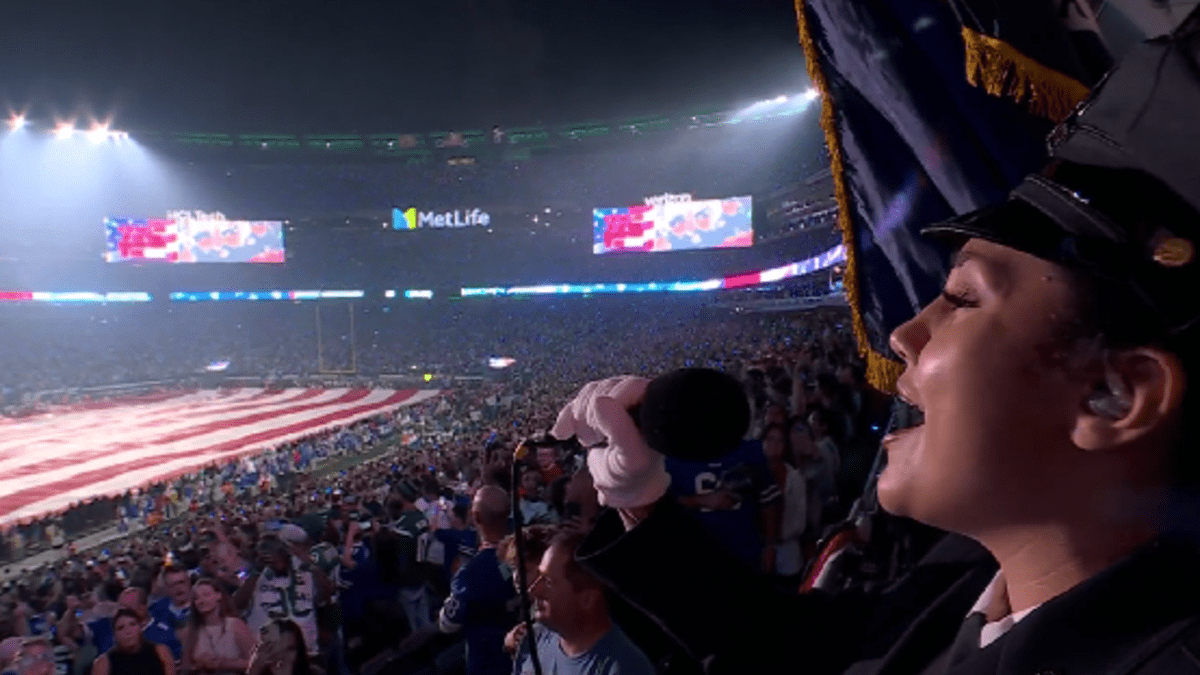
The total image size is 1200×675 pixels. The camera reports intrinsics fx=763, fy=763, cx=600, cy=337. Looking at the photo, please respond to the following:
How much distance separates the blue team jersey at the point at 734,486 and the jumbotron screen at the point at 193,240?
45.6m

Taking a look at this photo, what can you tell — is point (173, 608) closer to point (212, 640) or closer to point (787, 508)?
point (212, 640)

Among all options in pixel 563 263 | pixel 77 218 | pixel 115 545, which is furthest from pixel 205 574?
pixel 77 218

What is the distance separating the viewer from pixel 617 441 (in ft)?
4.88

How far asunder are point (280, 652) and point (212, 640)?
118 cm

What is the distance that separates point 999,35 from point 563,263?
46395mm

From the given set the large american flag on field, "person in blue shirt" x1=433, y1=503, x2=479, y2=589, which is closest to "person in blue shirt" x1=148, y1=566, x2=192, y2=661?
"person in blue shirt" x1=433, y1=503, x2=479, y2=589

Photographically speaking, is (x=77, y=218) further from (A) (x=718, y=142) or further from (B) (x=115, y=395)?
(A) (x=718, y=142)

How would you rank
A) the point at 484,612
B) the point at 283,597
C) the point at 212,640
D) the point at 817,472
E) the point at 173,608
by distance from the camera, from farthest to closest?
the point at 817,472 < the point at 173,608 < the point at 283,597 < the point at 212,640 < the point at 484,612

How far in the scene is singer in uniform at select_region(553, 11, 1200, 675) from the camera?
76 cm

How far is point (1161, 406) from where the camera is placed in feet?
2.51

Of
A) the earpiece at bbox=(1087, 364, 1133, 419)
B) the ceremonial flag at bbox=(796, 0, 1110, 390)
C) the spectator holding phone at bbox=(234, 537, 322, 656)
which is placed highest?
the ceremonial flag at bbox=(796, 0, 1110, 390)

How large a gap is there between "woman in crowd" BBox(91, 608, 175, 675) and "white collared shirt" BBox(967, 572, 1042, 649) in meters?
4.90

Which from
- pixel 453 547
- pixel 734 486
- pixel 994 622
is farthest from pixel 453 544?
pixel 994 622

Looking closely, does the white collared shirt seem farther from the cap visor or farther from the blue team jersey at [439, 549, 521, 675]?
the blue team jersey at [439, 549, 521, 675]
